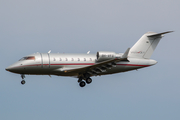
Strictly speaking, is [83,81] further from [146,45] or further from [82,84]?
[146,45]

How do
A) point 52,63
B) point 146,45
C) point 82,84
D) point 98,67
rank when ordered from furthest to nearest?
point 146,45 → point 82,84 → point 98,67 → point 52,63

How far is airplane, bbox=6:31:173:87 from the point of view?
3900cm

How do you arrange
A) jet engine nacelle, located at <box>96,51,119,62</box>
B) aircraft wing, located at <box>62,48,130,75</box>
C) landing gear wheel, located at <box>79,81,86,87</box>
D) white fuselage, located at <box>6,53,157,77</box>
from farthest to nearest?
landing gear wheel, located at <box>79,81,86,87</box>
jet engine nacelle, located at <box>96,51,119,62</box>
white fuselage, located at <box>6,53,157,77</box>
aircraft wing, located at <box>62,48,130,75</box>

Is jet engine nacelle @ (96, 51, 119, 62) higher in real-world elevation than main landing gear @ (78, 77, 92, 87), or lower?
higher

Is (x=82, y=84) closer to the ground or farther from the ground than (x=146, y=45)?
closer to the ground

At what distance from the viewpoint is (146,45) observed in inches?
1720

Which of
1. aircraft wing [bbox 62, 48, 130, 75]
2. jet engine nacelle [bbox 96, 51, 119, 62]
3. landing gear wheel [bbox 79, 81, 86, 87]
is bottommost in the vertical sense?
landing gear wheel [bbox 79, 81, 86, 87]

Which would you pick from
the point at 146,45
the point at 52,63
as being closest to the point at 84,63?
the point at 52,63

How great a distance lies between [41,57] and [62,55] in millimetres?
2651

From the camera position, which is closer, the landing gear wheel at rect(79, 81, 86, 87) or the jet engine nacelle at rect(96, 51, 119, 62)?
the jet engine nacelle at rect(96, 51, 119, 62)

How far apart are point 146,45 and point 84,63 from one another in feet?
30.9

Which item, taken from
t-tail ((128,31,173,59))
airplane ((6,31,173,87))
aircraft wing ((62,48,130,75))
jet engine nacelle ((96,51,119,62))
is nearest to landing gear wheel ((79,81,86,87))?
airplane ((6,31,173,87))

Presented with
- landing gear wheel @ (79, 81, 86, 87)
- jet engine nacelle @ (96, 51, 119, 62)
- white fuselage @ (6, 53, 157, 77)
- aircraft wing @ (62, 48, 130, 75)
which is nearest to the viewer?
aircraft wing @ (62, 48, 130, 75)

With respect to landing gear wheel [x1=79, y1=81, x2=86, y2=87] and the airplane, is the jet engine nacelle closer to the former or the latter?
the airplane
